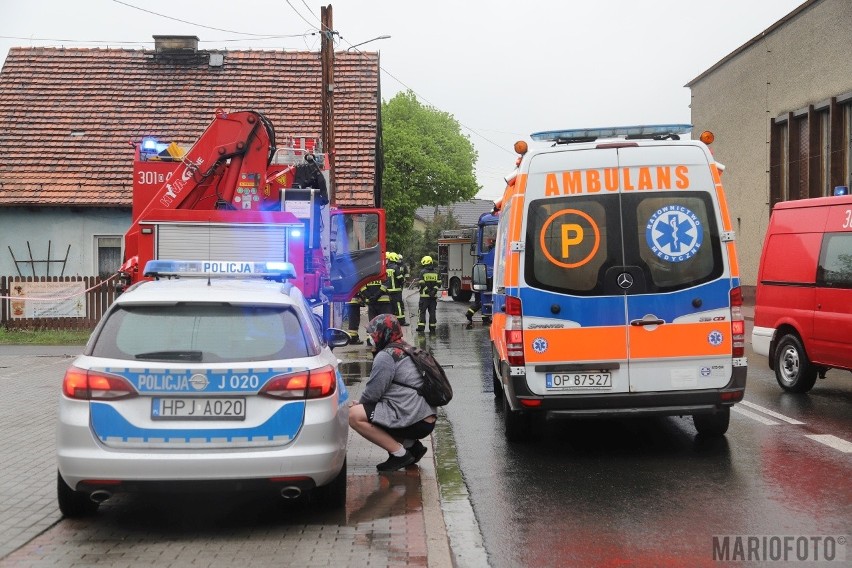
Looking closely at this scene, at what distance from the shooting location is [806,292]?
37.4 ft

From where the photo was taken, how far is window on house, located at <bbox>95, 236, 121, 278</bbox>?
23.9 metres

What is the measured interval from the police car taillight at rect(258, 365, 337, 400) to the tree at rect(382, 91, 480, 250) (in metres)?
49.7

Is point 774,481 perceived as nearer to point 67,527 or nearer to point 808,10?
point 67,527

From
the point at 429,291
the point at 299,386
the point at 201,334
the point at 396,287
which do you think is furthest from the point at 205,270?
the point at 429,291

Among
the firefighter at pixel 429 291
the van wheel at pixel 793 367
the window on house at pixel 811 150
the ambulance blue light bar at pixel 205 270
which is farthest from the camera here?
the window on house at pixel 811 150

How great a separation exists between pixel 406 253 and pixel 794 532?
54146mm

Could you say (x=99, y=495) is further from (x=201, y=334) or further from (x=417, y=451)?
(x=417, y=451)

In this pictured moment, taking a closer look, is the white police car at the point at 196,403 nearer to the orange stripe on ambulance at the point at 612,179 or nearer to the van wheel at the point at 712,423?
the orange stripe on ambulance at the point at 612,179

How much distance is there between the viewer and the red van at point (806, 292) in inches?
424

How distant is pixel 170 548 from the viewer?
5.57 metres

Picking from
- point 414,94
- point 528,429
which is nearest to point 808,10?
point 528,429

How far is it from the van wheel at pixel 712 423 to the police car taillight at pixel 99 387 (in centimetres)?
499

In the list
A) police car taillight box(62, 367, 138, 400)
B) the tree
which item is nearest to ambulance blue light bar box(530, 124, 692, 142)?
police car taillight box(62, 367, 138, 400)

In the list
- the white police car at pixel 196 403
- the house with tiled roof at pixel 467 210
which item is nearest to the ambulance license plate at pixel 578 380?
the white police car at pixel 196 403
